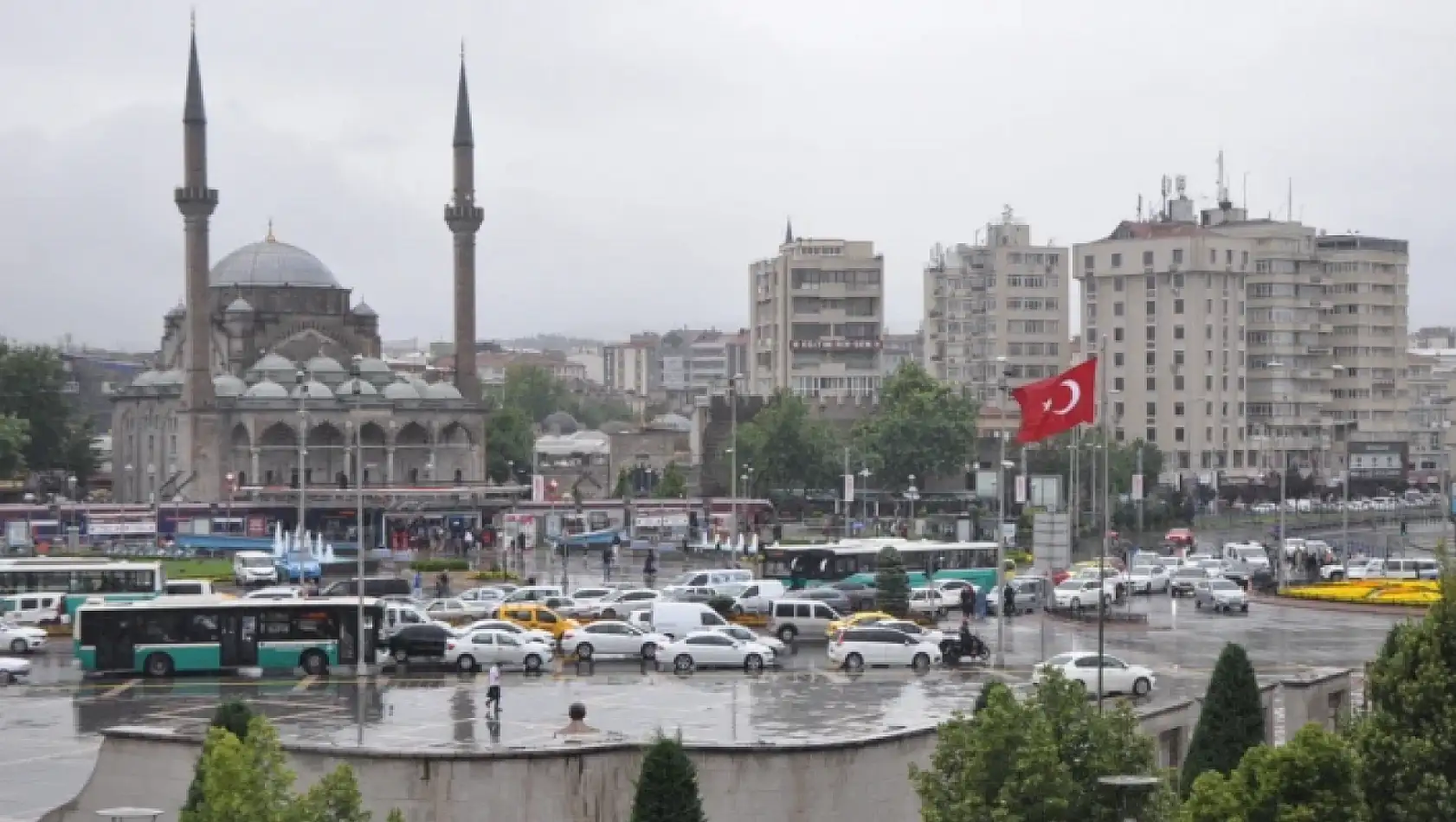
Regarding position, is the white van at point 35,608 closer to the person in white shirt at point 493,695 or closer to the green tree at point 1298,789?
the person in white shirt at point 493,695

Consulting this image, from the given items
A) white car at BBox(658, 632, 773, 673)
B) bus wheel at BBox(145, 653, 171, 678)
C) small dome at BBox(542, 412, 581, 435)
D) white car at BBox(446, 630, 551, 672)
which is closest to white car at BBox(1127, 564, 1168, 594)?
white car at BBox(658, 632, 773, 673)

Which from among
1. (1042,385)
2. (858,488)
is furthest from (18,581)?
(858,488)

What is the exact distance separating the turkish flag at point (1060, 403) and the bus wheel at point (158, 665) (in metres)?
14.3

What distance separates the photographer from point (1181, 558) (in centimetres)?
6138

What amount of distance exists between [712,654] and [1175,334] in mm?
70776

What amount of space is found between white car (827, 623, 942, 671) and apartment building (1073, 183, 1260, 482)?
67047mm

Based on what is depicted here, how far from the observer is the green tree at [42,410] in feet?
306

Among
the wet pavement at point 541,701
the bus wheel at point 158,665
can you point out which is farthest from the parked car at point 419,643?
the bus wheel at point 158,665

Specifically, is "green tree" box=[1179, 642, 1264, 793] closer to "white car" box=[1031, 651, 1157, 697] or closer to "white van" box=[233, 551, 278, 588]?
"white car" box=[1031, 651, 1157, 697]

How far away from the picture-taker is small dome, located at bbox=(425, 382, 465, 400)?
292 ft

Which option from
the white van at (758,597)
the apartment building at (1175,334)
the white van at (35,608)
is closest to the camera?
the white van at (35,608)

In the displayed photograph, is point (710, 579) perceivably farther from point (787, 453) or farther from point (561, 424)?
point (561, 424)

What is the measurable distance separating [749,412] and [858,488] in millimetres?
12383

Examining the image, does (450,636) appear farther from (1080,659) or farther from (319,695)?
(1080,659)
